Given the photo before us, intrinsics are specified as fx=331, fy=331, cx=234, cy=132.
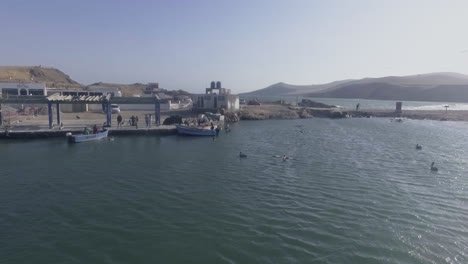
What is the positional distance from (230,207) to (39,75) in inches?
4961

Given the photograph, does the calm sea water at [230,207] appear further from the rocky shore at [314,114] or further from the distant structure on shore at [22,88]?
the rocky shore at [314,114]

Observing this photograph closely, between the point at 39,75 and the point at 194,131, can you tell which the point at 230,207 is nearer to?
the point at 194,131

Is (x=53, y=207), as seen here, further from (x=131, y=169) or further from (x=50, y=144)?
(x=50, y=144)

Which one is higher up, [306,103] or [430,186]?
[306,103]

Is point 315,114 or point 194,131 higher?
point 315,114

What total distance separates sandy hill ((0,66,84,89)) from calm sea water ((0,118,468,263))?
81853mm

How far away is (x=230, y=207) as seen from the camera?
1745cm

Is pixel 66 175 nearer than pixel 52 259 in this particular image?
No

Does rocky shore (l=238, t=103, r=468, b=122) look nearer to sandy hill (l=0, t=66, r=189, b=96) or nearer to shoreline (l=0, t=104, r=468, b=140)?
shoreline (l=0, t=104, r=468, b=140)

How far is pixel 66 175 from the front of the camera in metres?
23.5

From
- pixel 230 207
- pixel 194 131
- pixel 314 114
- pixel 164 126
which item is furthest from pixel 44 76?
pixel 230 207

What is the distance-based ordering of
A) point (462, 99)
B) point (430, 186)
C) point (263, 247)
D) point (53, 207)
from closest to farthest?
point (263, 247)
point (53, 207)
point (430, 186)
point (462, 99)

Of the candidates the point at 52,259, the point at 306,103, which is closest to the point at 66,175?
the point at 52,259

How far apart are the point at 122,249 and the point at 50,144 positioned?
28190mm
